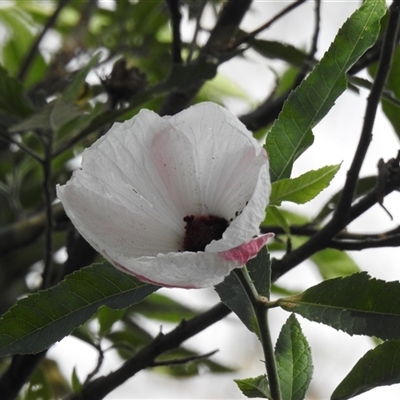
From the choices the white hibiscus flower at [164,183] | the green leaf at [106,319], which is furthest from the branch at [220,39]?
the white hibiscus flower at [164,183]

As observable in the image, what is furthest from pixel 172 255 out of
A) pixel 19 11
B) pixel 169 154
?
pixel 19 11

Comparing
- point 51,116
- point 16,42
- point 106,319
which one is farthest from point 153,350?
point 16,42

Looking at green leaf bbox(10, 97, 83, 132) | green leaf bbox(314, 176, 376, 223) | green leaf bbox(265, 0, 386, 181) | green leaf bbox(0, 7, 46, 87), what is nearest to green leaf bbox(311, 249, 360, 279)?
green leaf bbox(314, 176, 376, 223)

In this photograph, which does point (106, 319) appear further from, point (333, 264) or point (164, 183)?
point (164, 183)

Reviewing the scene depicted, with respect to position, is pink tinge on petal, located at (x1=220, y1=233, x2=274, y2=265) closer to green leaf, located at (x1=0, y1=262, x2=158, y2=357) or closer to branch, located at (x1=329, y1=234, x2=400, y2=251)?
green leaf, located at (x1=0, y1=262, x2=158, y2=357)

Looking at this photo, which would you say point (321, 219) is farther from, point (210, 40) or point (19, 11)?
point (19, 11)

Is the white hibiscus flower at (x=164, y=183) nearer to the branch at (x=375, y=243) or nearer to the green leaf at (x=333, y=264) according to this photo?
the branch at (x=375, y=243)
